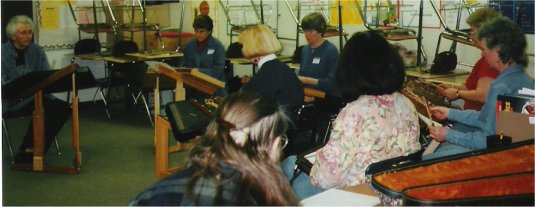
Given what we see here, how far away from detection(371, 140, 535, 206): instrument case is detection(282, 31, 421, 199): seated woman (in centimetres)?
30

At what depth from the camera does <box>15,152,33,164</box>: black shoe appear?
5.02 metres

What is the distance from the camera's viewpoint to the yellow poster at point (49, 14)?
7203mm

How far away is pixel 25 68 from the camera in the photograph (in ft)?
16.7

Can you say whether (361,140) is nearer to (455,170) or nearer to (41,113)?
(455,170)

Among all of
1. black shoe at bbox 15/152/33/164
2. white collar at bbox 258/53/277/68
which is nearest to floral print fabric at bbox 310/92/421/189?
white collar at bbox 258/53/277/68

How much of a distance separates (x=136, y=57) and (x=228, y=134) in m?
5.33

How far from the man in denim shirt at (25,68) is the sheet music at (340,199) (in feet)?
11.1

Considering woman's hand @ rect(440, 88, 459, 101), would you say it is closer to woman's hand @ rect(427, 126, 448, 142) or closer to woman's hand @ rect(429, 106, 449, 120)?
woman's hand @ rect(429, 106, 449, 120)

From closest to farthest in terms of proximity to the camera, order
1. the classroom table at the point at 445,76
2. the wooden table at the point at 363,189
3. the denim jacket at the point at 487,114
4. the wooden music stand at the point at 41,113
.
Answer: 1. the wooden table at the point at 363,189
2. the denim jacket at the point at 487,114
3. the wooden music stand at the point at 41,113
4. the classroom table at the point at 445,76

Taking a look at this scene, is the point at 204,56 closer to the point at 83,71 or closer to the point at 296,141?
the point at 83,71

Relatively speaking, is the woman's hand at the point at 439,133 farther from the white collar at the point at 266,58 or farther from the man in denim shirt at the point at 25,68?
the man in denim shirt at the point at 25,68

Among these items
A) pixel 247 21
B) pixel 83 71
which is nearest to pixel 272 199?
pixel 83 71

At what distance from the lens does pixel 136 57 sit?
6.86m

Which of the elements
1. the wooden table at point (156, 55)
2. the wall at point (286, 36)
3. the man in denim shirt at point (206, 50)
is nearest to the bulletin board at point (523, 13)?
the wall at point (286, 36)
